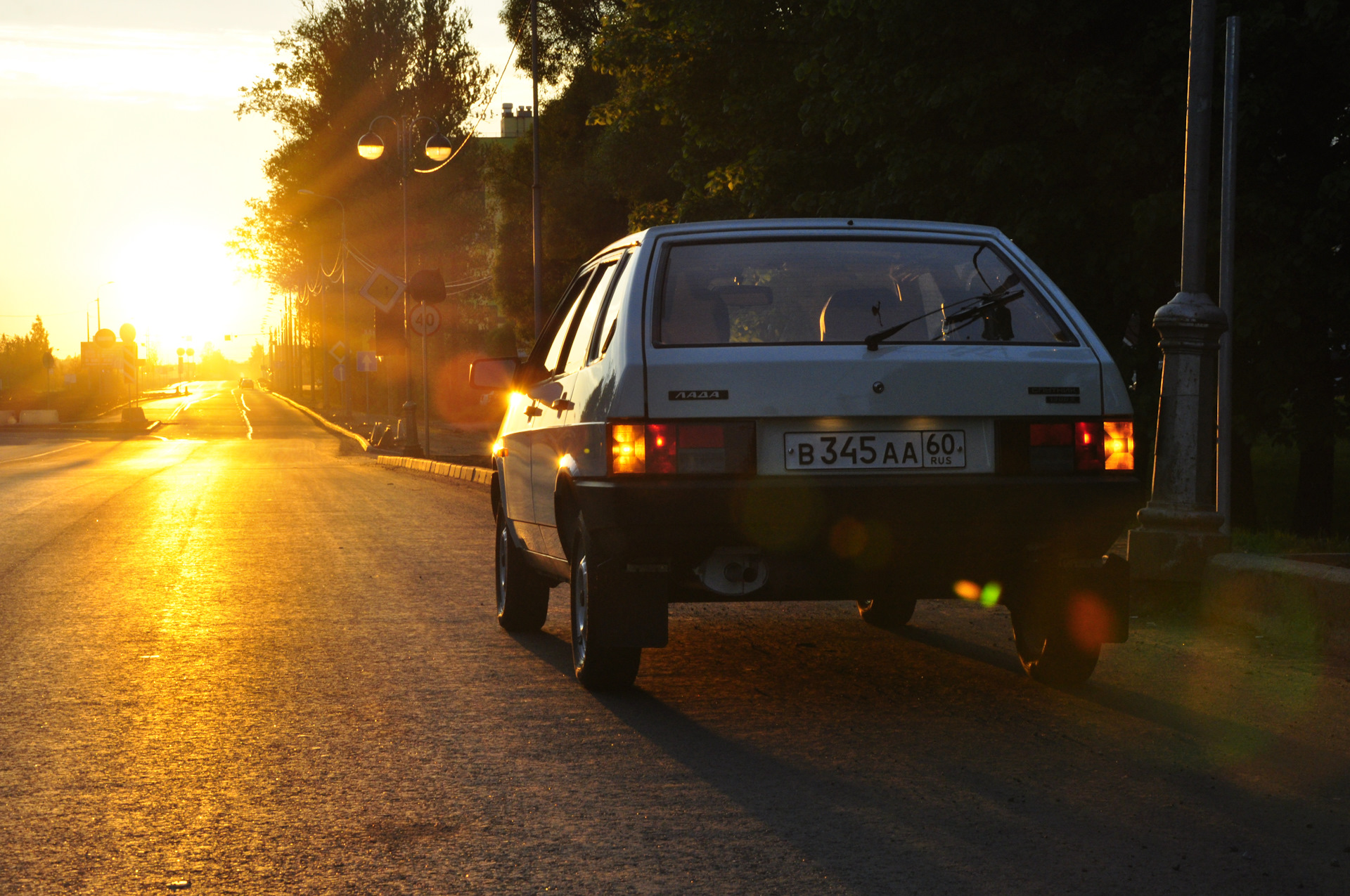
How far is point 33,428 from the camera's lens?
169 ft

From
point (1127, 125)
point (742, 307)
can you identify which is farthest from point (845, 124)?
point (742, 307)

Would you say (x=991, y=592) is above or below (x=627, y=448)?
below

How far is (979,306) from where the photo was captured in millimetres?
5449

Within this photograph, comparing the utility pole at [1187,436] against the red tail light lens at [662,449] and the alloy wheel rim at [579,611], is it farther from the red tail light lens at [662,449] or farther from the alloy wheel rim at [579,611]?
the red tail light lens at [662,449]

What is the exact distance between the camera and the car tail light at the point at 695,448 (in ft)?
16.3

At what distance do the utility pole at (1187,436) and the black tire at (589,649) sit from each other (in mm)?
3369

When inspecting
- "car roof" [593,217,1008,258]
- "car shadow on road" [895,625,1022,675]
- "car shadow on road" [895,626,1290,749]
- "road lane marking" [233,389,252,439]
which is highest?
"car roof" [593,217,1008,258]

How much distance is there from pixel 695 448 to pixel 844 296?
3.05 feet

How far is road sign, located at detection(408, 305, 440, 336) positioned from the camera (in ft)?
92.5

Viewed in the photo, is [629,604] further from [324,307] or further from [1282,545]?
[324,307]

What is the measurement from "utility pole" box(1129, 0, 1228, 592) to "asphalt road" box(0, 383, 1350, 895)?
1.48ft

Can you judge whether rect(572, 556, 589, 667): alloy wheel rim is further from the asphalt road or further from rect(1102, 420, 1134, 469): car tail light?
rect(1102, 420, 1134, 469): car tail light

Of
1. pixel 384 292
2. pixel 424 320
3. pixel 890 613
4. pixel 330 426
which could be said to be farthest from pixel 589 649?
pixel 330 426

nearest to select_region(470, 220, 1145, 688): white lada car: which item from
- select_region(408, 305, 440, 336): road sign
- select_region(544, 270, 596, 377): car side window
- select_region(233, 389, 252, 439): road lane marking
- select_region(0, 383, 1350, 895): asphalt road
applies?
select_region(0, 383, 1350, 895): asphalt road
